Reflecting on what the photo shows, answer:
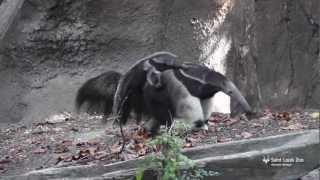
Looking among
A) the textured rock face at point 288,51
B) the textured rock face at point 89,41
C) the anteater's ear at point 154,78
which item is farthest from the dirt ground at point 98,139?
the textured rock face at point 288,51

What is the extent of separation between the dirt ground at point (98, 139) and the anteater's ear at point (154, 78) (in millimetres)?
553

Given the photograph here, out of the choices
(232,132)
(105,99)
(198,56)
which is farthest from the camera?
(198,56)

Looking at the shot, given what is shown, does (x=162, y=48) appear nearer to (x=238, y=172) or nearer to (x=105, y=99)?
(x=105, y=99)

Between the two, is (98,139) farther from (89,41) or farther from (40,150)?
(89,41)

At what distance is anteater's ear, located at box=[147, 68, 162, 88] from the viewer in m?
7.33

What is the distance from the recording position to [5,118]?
34.1 ft

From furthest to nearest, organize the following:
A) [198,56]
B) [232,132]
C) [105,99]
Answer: [198,56], [105,99], [232,132]

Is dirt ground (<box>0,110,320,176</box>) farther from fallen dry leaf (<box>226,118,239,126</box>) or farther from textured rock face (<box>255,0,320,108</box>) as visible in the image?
textured rock face (<box>255,0,320,108</box>)

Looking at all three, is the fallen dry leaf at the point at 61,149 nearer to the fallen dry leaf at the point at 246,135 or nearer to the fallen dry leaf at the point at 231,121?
the fallen dry leaf at the point at 231,121

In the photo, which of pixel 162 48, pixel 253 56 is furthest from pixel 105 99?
pixel 162 48

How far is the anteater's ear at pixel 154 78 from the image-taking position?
7.33 m

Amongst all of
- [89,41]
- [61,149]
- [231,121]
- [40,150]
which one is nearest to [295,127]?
[231,121]

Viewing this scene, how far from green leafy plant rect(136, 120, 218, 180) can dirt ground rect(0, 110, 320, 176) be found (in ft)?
1.98

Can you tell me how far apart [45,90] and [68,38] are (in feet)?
2.88
